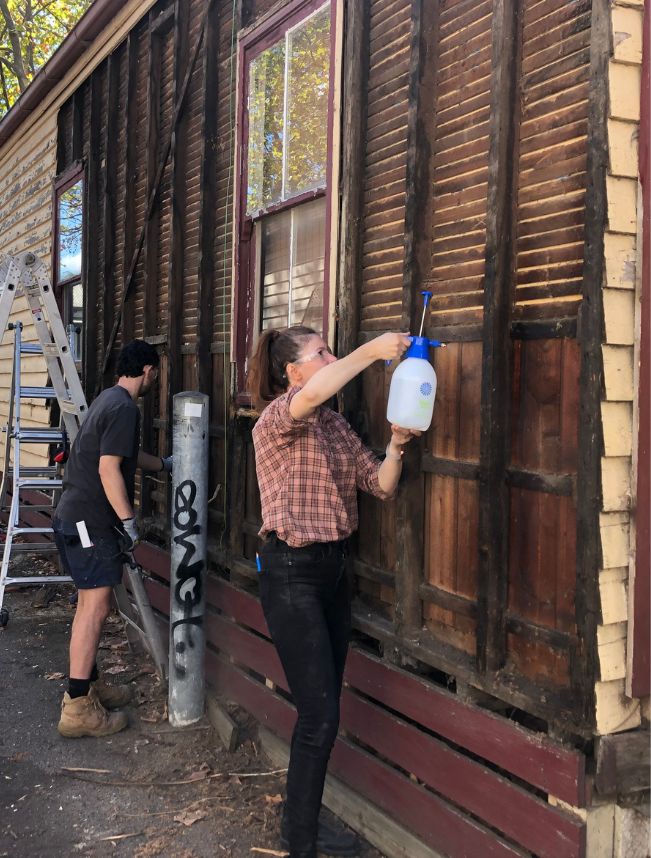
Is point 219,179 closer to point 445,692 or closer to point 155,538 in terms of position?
point 155,538

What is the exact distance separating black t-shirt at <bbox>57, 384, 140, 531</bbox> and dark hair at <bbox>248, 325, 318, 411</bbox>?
1.48 m

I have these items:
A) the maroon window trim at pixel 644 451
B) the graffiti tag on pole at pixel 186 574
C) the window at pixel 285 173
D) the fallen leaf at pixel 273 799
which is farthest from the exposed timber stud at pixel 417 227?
the graffiti tag on pole at pixel 186 574

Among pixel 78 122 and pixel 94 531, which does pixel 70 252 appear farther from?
pixel 94 531

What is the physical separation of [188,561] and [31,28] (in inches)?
671

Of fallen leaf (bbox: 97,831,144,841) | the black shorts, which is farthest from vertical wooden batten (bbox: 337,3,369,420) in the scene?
fallen leaf (bbox: 97,831,144,841)

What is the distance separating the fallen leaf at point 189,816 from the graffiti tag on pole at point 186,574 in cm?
96

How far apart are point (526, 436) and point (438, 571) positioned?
756mm

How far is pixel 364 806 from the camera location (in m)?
3.46

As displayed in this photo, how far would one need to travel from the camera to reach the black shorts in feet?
14.5

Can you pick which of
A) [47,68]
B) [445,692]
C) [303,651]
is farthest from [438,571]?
[47,68]

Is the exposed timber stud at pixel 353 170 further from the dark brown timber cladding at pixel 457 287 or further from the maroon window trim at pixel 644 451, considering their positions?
the maroon window trim at pixel 644 451

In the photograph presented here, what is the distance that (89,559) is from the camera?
4.43 metres

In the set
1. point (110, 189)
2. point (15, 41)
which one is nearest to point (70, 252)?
point (110, 189)

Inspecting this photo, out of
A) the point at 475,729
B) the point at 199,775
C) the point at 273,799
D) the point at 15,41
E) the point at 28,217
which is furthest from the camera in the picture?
the point at 15,41
